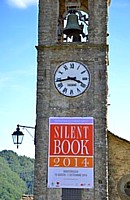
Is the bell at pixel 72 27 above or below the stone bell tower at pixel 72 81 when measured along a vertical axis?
above

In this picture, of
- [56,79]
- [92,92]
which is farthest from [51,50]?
[92,92]

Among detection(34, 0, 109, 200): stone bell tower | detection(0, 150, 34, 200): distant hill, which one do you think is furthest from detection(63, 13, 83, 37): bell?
detection(0, 150, 34, 200): distant hill

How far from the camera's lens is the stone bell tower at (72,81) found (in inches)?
621

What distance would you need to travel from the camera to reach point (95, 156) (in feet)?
52.0

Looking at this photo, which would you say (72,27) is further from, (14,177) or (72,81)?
(14,177)

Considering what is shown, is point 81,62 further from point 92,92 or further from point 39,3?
point 39,3

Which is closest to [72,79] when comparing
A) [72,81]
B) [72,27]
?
[72,81]

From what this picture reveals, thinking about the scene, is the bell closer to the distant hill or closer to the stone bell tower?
the stone bell tower

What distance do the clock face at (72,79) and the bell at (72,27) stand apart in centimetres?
134

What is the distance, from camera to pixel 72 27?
17.0 metres

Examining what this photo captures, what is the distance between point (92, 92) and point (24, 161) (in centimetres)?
10678

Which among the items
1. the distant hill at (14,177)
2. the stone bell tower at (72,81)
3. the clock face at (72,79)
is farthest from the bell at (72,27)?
the distant hill at (14,177)

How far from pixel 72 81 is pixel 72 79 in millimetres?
74

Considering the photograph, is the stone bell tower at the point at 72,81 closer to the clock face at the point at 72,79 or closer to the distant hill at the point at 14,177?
the clock face at the point at 72,79
